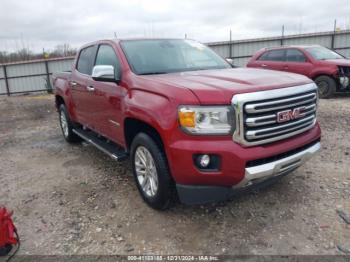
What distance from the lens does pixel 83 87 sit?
5.13 m

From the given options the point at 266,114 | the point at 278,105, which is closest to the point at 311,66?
the point at 278,105

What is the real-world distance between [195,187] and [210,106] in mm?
734

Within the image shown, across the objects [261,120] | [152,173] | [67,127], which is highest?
[261,120]

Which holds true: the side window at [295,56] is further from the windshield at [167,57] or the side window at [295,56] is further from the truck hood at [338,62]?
the windshield at [167,57]

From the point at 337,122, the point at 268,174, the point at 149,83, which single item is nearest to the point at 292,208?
the point at 268,174

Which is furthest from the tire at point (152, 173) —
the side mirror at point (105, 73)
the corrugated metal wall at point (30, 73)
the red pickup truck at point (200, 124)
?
the corrugated metal wall at point (30, 73)

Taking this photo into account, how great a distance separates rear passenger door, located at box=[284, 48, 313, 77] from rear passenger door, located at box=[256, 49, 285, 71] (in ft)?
0.60

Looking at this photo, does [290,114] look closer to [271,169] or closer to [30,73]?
[271,169]

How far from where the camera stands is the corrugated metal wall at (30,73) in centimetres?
1909

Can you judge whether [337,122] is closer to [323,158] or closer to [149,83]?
[323,158]

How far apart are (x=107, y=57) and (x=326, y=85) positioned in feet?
24.7

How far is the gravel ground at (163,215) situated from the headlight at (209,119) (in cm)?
105

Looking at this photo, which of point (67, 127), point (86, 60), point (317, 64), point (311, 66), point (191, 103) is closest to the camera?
point (191, 103)

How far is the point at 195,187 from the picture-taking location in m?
2.95
